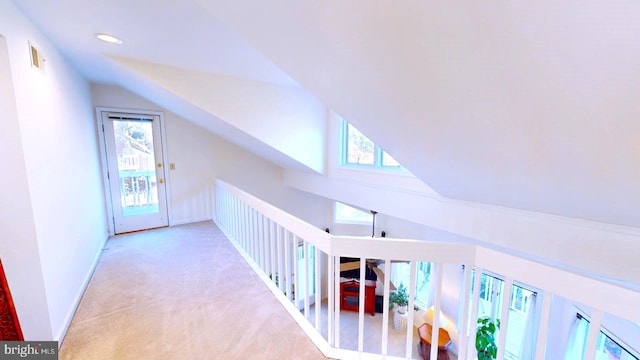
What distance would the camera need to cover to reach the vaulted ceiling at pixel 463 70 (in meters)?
0.88

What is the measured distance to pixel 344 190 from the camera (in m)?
4.31

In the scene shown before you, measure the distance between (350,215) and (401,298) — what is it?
1937 mm

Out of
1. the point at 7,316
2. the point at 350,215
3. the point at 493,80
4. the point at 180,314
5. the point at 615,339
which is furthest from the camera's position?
the point at 350,215

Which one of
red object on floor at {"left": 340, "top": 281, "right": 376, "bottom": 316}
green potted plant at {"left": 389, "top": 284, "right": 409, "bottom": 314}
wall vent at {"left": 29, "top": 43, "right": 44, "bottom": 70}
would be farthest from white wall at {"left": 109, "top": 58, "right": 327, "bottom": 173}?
green potted plant at {"left": 389, "top": 284, "right": 409, "bottom": 314}

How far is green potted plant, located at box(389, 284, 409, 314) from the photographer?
5.02 metres

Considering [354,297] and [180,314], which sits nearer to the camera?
[180,314]

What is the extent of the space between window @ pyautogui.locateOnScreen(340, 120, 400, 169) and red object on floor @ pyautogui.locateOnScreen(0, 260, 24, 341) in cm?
359

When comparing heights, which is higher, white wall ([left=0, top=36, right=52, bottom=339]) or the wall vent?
the wall vent

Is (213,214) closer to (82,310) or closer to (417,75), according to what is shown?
(82,310)

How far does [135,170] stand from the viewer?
4.18 meters

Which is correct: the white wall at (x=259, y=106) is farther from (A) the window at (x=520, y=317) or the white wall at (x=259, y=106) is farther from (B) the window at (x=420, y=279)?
(A) the window at (x=520, y=317)

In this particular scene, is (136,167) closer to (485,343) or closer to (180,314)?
(180,314)

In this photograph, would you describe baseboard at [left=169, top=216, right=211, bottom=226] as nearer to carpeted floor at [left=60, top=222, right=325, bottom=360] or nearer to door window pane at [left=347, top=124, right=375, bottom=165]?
carpeted floor at [left=60, top=222, right=325, bottom=360]
